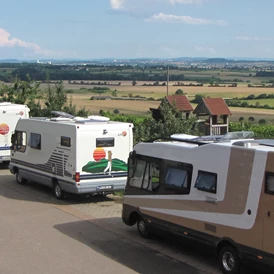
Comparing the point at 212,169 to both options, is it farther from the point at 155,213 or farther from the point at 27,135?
the point at 27,135

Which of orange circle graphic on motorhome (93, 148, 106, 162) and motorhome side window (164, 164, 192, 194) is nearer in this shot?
motorhome side window (164, 164, 192, 194)

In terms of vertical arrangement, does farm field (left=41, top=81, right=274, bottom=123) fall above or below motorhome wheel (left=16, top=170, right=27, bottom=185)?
below

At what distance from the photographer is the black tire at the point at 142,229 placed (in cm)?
1233

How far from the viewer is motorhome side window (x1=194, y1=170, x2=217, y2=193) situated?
9984 mm

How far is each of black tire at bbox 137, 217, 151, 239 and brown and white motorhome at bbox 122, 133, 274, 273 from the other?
0.02 m

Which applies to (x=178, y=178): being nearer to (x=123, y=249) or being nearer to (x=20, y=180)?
(x=123, y=249)

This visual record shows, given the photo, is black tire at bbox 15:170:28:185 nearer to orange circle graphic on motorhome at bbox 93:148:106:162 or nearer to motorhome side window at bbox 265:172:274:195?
orange circle graphic on motorhome at bbox 93:148:106:162

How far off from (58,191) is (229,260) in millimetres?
8281

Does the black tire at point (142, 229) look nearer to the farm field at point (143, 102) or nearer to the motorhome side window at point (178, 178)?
the motorhome side window at point (178, 178)

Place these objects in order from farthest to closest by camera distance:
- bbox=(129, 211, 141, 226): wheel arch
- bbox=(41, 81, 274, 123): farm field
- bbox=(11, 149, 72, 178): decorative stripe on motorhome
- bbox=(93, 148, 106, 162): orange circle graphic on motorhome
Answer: bbox=(41, 81, 274, 123): farm field < bbox=(11, 149, 72, 178): decorative stripe on motorhome < bbox=(93, 148, 106, 162): orange circle graphic on motorhome < bbox=(129, 211, 141, 226): wheel arch

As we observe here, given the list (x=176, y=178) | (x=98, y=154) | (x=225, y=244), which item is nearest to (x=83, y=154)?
(x=98, y=154)

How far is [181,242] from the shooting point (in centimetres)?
1109

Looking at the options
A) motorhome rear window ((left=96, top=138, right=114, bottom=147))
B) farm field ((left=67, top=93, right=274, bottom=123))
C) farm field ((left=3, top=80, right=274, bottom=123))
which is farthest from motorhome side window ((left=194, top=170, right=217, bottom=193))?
farm field ((left=67, top=93, right=274, bottom=123))

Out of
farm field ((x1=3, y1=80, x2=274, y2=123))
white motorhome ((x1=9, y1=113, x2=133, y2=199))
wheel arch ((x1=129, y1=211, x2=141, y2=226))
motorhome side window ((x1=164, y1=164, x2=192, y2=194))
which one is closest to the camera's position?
motorhome side window ((x1=164, y1=164, x2=192, y2=194))
